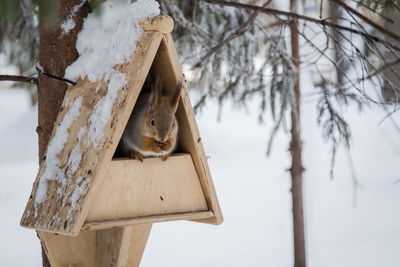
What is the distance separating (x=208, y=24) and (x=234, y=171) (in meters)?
3.65

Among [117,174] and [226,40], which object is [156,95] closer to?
[117,174]

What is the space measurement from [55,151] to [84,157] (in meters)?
0.21

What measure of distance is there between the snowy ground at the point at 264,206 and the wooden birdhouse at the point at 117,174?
79 cm

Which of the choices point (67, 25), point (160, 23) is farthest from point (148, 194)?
point (67, 25)

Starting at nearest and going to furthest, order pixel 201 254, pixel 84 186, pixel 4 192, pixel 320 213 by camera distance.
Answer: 1. pixel 84 186
2. pixel 201 254
3. pixel 320 213
4. pixel 4 192

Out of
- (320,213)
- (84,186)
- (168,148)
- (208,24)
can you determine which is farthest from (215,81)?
Answer: (320,213)

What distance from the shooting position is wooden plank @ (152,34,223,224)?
5.63ft

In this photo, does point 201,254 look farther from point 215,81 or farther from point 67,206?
point 67,206

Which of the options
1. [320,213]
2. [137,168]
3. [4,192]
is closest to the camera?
[137,168]

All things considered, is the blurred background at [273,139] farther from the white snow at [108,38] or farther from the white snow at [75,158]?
the white snow at [75,158]

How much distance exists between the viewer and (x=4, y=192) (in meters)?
5.62

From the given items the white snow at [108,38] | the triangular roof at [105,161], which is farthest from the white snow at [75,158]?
the white snow at [108,38]

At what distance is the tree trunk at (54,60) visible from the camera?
1.89m

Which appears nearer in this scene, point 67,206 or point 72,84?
point 67,206
